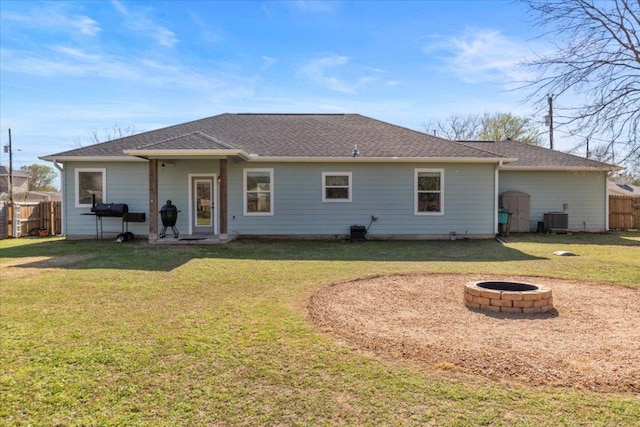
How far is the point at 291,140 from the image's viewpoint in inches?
544

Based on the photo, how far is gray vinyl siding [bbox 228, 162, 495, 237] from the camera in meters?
12.8

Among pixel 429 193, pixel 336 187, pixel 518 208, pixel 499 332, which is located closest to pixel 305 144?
pixel 336 187

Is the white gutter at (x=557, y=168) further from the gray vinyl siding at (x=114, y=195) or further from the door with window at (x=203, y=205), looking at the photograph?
the gray vinyl siding at (x=114, y=195)

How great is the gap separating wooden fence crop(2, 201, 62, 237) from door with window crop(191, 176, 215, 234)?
7.12 meters

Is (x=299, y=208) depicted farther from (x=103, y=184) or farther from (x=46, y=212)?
(x=46, y=212)

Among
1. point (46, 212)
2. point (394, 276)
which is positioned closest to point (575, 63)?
point (394, 276)

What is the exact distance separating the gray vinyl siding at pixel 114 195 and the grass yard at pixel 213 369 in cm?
602

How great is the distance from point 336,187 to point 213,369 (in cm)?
1010

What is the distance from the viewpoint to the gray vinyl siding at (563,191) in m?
15.0

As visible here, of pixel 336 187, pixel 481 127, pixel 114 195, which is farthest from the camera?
pixel 481 127

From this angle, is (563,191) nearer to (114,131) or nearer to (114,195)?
(114,195)

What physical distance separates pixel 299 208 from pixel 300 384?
33.2 ft

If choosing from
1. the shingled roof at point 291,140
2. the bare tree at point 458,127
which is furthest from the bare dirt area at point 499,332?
the bare tree at point 458,127

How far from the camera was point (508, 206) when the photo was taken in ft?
47.8
